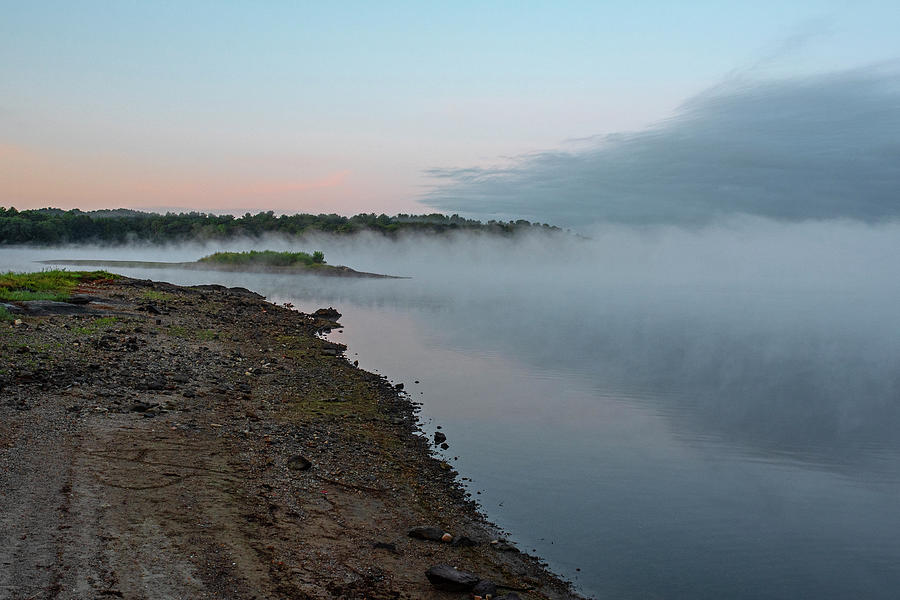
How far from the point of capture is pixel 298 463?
9453 mm

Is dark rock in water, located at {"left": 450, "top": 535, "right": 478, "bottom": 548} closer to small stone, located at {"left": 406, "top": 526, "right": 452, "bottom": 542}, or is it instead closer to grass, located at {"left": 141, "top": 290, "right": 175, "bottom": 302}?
small stone, located at {"left": 406, "top": 526, "right": 452, "bottom": 542}

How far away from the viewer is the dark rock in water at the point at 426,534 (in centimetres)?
782

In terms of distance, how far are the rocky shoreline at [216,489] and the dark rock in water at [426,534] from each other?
12mm

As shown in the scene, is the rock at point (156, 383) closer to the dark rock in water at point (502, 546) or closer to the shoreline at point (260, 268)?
the dark rock in water at point (502, 546)

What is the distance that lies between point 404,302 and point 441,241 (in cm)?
10702

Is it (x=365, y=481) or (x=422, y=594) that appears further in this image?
(x=365, y=481)

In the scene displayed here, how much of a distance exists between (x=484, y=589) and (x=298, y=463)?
3.83 metres

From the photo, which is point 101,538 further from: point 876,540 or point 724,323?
point 724,323

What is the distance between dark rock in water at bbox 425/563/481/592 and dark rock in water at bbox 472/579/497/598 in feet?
0.11

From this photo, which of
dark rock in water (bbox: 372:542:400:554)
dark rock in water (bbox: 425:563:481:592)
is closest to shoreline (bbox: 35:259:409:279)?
dark rock in water (bbox: 372:542:400:554)

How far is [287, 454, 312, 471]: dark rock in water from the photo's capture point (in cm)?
938

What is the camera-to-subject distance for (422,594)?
20.9 ft

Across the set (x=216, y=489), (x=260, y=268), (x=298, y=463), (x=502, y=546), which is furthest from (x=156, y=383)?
(x=260, y=268)

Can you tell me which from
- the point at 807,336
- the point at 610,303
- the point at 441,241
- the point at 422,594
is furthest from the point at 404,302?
the point at 441,241
